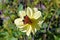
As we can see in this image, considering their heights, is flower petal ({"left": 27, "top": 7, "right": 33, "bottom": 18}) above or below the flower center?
above

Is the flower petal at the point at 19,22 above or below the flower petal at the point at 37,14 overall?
below

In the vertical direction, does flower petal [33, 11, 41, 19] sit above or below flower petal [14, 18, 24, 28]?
above

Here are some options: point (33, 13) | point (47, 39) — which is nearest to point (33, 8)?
point (33, 13)

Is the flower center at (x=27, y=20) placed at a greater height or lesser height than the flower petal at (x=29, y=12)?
lesser

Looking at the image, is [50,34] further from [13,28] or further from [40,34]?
[13,28]

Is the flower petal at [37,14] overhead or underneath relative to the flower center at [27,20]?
overhead

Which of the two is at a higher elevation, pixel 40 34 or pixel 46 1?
pixel 46 1

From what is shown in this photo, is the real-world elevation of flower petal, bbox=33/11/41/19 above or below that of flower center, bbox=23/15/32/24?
above
